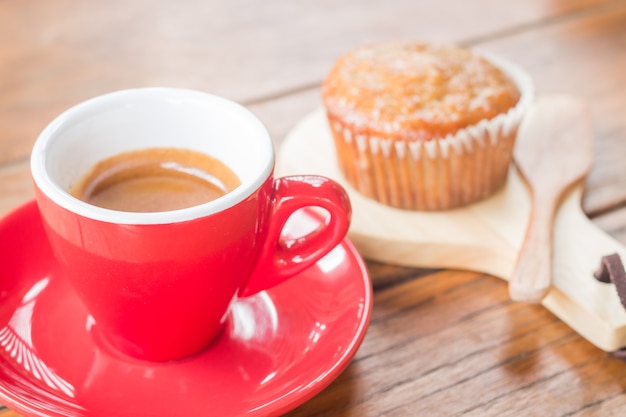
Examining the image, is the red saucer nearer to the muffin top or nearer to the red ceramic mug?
the red ceramic mug

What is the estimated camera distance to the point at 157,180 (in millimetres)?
805

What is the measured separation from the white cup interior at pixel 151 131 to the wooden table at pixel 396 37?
0.22m

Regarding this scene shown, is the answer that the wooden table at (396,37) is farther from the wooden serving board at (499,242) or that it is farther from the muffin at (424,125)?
the muffin at (424,125)

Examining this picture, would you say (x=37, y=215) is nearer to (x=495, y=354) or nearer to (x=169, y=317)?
(x=169, y=317)

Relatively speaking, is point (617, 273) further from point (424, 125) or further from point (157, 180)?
point (157, 180)

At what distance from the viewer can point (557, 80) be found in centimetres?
120

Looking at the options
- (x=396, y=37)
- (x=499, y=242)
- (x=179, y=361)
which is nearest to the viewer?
(x=179, y=361)

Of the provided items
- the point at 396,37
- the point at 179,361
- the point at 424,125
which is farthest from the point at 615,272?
the point at 396,37

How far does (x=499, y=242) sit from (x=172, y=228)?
40cm

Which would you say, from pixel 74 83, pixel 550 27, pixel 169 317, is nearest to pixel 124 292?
pixel 169 317

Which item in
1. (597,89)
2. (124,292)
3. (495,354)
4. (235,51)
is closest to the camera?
(124,292)

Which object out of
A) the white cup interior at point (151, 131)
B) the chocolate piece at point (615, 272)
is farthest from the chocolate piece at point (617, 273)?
the white cup interior at point (151, 131)

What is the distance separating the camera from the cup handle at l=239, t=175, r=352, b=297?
2.34 ft

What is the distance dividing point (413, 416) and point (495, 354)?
0.11 metres
